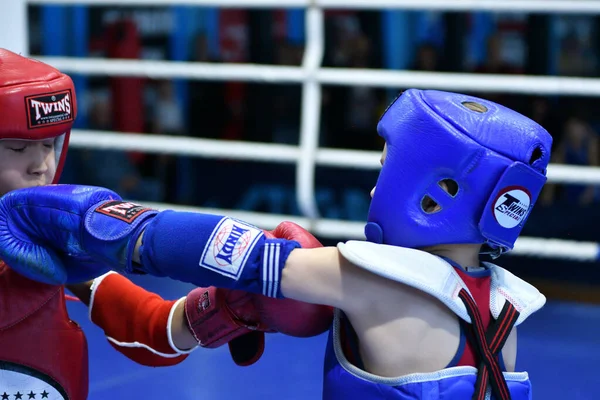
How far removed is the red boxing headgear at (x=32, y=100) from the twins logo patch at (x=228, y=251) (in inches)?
18.6

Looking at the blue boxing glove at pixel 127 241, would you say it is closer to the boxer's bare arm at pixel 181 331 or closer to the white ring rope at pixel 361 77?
the boxer's bare arm at pixel 181 331

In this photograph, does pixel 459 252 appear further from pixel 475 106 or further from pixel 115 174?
pixel 115 174

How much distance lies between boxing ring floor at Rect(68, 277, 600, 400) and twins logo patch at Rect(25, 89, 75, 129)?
1.05 metres

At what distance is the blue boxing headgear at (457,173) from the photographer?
150 cm

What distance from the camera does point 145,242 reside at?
1.52 meters

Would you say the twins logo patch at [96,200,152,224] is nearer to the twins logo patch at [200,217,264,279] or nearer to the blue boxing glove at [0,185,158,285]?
the blue boxing glove at [0,185,158,285]

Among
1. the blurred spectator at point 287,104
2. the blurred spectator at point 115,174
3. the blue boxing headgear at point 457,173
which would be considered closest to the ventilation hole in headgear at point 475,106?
the blue boxing headgear at point 457,173

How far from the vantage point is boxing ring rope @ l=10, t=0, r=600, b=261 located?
3391 mm

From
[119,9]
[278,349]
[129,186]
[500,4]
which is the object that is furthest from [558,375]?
[119,9]

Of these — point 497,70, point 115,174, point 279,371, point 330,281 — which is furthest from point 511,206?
point 115,174

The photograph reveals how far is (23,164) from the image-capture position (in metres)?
1.78

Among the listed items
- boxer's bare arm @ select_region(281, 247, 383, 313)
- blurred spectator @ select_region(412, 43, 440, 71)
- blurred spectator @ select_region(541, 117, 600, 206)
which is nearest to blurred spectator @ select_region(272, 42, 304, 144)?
blurred spectator @ select_region(412, 43, 440, 71)

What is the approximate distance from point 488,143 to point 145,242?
23.2 inches

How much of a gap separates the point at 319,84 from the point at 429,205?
7.19ft
